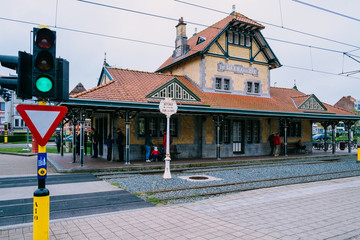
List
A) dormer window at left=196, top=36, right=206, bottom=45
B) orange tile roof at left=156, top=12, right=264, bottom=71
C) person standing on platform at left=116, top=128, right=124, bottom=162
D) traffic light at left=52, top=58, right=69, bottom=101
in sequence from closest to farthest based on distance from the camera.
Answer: traffic light at left=52, top=58, right=69, bottom=101 < person standing on platform at left=116, top=128, right=124, bottom=162 < orange tile roof at left=156, top=12, right=264, bottom=71 < dormer window at left=196, top=36, right=206, bottom=45

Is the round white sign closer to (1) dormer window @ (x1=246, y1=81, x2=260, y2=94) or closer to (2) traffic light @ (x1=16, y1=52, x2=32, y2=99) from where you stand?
(2) traffic light @ (x1=16, y1=52, x2=32, y2=99)

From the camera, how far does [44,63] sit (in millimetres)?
3777

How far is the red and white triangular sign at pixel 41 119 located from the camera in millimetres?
3748

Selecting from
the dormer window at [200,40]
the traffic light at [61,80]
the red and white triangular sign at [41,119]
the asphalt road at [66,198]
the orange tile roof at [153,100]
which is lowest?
the asphalt road at [66,198]

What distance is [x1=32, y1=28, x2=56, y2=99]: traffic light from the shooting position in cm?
372

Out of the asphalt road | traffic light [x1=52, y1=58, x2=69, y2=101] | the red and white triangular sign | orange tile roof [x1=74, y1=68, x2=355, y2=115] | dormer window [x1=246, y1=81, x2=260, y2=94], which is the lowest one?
the asphalt road

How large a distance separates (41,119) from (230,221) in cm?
390

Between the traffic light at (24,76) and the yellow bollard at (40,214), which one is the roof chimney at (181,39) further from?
the yellow bollard at (40,214)

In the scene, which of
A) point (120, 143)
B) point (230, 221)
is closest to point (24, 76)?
point (230, 221)

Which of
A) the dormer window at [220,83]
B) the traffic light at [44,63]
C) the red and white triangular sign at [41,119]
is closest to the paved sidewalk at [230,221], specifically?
the red and white triangular sign at [41,119]

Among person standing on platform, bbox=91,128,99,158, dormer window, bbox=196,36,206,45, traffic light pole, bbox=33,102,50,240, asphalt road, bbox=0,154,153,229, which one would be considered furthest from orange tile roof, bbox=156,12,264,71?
traffic light pole, bbox=33,102,50,240

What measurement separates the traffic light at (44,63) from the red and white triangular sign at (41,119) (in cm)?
19

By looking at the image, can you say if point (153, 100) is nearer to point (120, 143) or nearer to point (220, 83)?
point (120, 143)

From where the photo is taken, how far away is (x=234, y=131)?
19922 mm
